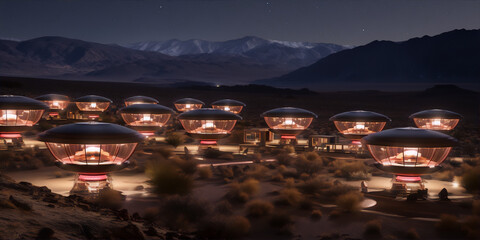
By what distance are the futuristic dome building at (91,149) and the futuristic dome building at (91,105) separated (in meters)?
37.2

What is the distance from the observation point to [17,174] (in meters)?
23.0

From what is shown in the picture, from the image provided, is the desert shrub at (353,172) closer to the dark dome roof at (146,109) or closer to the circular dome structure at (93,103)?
the dark dome roof at (146,109)

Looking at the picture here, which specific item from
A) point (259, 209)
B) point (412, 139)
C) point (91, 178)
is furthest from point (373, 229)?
point (91, 178)

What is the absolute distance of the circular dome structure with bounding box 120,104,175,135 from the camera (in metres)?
34.4

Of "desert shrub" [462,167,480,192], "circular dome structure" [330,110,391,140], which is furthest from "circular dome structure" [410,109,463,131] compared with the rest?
"desert shrub" [462,167,480,192]

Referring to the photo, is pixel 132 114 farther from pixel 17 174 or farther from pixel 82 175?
pixel 82 175

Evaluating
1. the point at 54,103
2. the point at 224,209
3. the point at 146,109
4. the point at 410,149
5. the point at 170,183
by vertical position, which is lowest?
the point at 224,209

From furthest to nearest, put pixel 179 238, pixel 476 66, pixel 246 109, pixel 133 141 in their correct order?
pixel 476 66 → pixel 246 109 → pixel 133 141 → pixel 179 238

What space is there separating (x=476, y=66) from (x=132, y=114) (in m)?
188

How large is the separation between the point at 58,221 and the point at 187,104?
170 ft

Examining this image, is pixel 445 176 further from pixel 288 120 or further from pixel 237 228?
pixel 237 228

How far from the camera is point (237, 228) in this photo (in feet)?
45.2

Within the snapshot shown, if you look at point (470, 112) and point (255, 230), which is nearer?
point (255, 230)

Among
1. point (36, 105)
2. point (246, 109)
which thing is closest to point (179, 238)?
point (36, 105)
